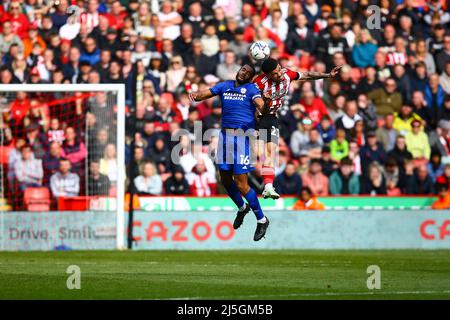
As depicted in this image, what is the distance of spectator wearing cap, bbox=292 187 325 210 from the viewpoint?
78.6ft

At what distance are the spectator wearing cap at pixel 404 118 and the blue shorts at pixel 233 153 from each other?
29.3 feet

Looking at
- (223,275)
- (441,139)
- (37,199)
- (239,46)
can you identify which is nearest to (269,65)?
(223,275)

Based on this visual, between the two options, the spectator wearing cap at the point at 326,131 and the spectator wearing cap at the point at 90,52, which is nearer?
the spectator wearing cap at the point at 326,131

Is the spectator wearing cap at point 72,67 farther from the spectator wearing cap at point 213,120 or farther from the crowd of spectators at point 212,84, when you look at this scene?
the spectator wearing cap at point 213,120

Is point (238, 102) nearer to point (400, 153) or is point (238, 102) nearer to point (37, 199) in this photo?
point (37, 199)

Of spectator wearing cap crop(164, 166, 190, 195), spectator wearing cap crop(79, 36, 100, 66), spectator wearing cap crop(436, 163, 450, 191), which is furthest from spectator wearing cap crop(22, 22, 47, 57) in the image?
spectator wearing cap crop(436, 163, 450, 191)

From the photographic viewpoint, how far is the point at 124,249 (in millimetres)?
22859

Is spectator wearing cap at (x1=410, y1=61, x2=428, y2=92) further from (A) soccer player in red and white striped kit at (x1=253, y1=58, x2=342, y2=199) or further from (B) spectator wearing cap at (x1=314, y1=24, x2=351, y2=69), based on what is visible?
(A) soccer player in red and white striped kit at (x1=253, y1=58, x2=342, y2=199)

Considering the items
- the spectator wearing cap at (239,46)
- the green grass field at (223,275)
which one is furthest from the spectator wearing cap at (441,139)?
the spectator wearing cap at (239,46)

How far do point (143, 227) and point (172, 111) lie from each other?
2954mm

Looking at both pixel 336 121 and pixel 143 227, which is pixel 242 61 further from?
pixel 143 227

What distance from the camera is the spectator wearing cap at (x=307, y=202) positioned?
2395 centimetres

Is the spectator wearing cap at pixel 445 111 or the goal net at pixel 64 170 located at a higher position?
the spectator wearing cap at pixel 445 111
